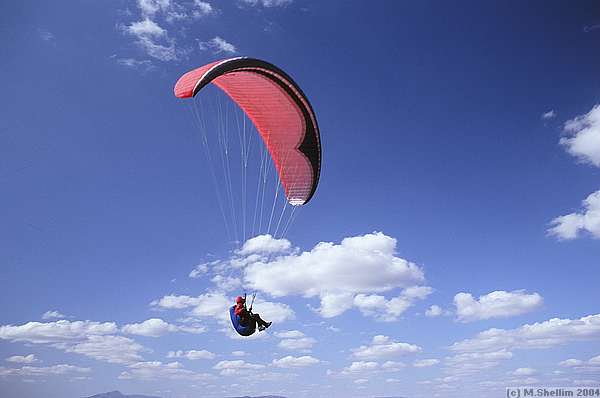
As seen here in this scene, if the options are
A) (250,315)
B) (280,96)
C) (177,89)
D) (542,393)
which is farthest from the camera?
(542,393)

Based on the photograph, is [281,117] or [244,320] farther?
[281,117]

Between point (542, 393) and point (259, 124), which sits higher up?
point (259, 124)

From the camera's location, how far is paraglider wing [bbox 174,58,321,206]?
660 inches

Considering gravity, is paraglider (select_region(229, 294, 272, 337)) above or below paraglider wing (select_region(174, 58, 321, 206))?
below

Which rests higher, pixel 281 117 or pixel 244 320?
pixel 281 117

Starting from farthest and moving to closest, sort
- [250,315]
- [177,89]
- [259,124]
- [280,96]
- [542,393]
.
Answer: [542,393]
[259,124]
[280,96]
[250,315]
[177,89]

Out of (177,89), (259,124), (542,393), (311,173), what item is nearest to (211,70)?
(177,89)

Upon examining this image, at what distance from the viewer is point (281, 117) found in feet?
A: 62.8

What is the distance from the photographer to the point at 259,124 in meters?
19.9

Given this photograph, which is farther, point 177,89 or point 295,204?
point 295,204

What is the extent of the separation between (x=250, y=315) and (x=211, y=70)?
8030 mm

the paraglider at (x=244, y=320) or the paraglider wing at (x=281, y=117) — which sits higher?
the paraglider wing at (x=281, y=117)

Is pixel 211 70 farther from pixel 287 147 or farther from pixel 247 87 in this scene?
pixel 287 147

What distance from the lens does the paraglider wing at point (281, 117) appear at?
16.8 m
